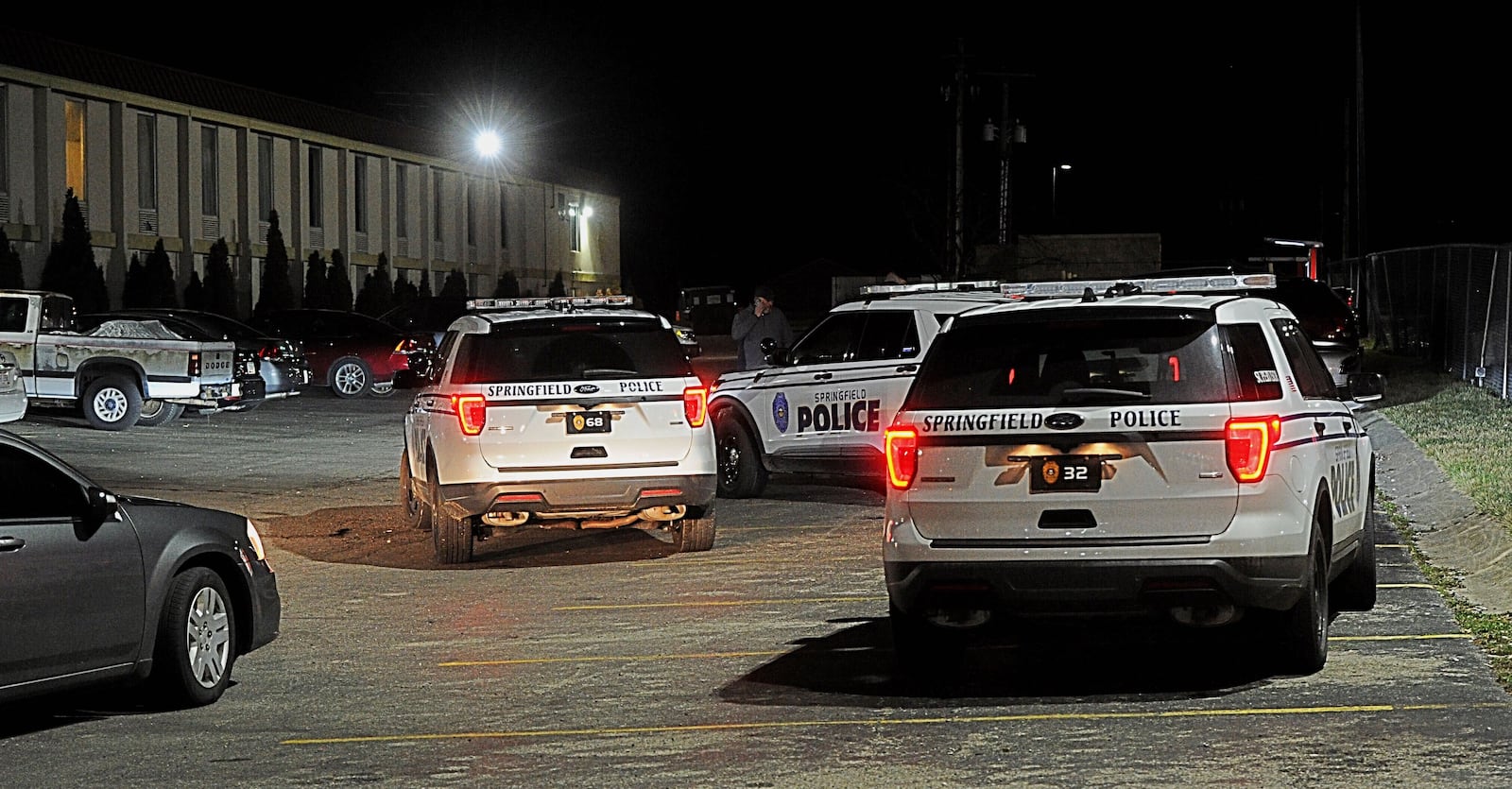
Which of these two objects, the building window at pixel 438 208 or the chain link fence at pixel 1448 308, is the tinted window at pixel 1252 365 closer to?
the chain link fence at pixel 1448 308

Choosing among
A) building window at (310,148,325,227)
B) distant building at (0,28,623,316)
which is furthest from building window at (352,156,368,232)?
building window at (310,148,325,227)

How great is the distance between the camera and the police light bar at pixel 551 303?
14.6 m

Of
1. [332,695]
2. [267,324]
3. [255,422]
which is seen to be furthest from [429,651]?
[267,324]

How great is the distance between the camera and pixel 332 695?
955 centimetres

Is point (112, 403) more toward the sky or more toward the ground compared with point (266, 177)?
more toward the ground

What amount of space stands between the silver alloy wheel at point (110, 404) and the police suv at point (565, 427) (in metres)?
13.5

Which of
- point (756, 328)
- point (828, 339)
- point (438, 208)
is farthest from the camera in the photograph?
point (438, 208)

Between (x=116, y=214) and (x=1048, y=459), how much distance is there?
3910 centimetres

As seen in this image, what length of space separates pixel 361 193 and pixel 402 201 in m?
2.86

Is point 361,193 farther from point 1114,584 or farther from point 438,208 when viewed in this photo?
point 1114,584

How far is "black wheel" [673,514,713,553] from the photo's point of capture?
580 inches

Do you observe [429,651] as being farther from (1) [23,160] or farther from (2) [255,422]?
(1) [23,160]

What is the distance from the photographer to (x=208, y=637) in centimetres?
938

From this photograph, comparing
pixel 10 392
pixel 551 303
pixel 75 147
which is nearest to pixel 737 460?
pixel 551 303
